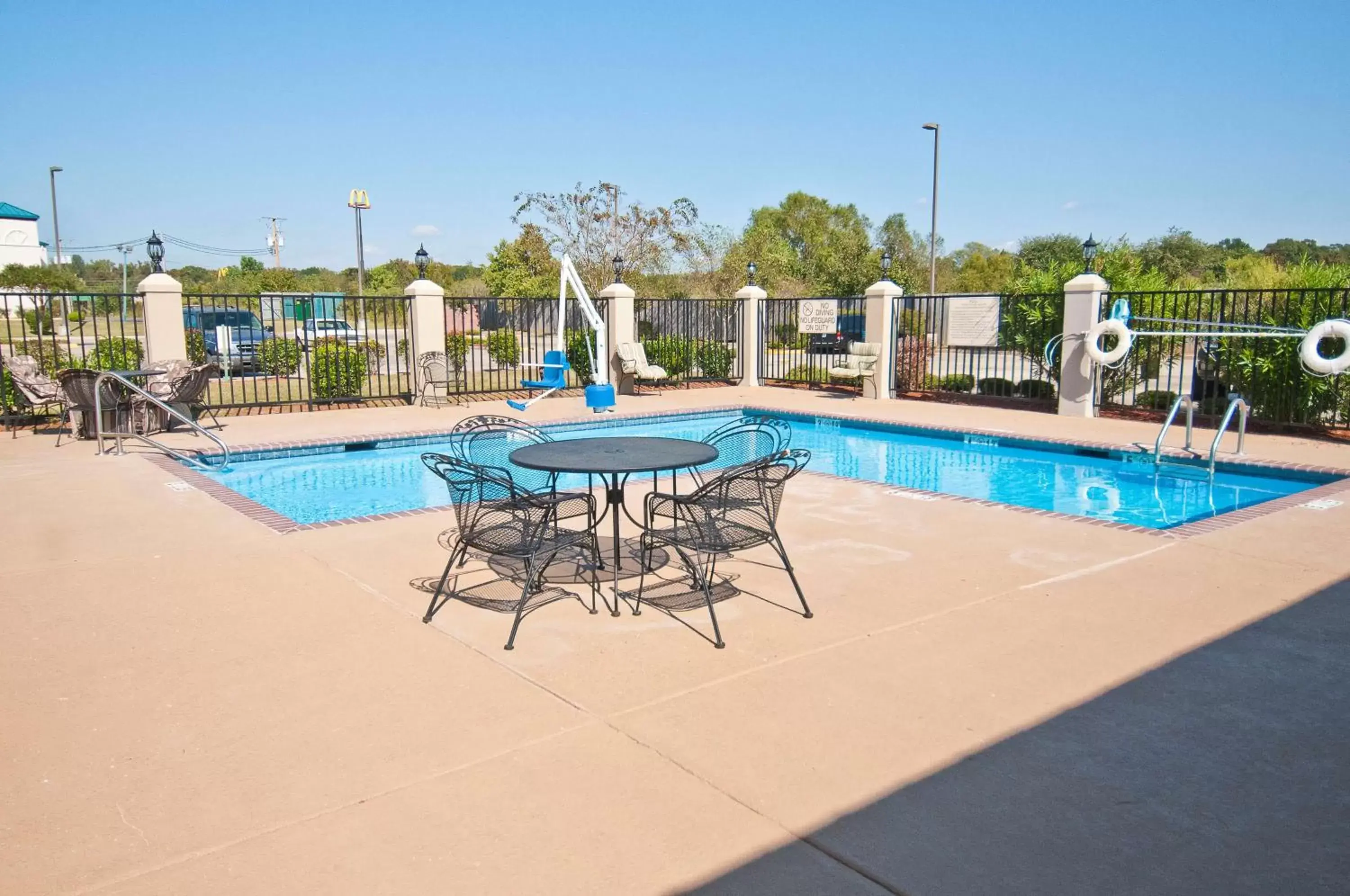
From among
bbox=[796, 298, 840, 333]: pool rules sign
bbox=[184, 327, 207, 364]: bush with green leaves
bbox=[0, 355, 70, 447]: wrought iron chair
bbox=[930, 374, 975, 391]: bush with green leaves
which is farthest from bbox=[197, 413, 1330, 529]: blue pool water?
bbox=[796, 298, 840, 333]: pool rules sign

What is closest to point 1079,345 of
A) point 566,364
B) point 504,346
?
point 566,364

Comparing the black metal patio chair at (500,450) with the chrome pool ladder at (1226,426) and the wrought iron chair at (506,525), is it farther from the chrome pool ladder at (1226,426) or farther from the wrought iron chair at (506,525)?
the chrome pool ladder at (1226,426)

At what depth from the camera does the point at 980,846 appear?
2420mm

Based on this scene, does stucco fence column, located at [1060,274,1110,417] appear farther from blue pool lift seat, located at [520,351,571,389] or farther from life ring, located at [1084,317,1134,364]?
blue pool lift seat, located at [520,351,571,389]

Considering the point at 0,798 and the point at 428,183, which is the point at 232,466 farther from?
the point at 428,183

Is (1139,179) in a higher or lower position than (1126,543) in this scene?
higher

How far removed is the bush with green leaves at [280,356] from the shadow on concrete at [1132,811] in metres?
13.6

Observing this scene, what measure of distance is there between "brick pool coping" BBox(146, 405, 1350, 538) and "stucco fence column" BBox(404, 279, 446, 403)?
2.93m

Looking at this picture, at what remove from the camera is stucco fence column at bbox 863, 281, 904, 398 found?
48.5 ft

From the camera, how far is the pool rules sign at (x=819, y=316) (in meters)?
16.7

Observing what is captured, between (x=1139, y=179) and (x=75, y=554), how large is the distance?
3248cm

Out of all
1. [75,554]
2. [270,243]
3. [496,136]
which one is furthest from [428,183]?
[75,554]

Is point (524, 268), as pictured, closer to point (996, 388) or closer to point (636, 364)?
point (636, 364)

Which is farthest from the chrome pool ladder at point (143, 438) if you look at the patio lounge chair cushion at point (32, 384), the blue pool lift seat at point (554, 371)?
the blue pool lift seat at point (554, 371)
